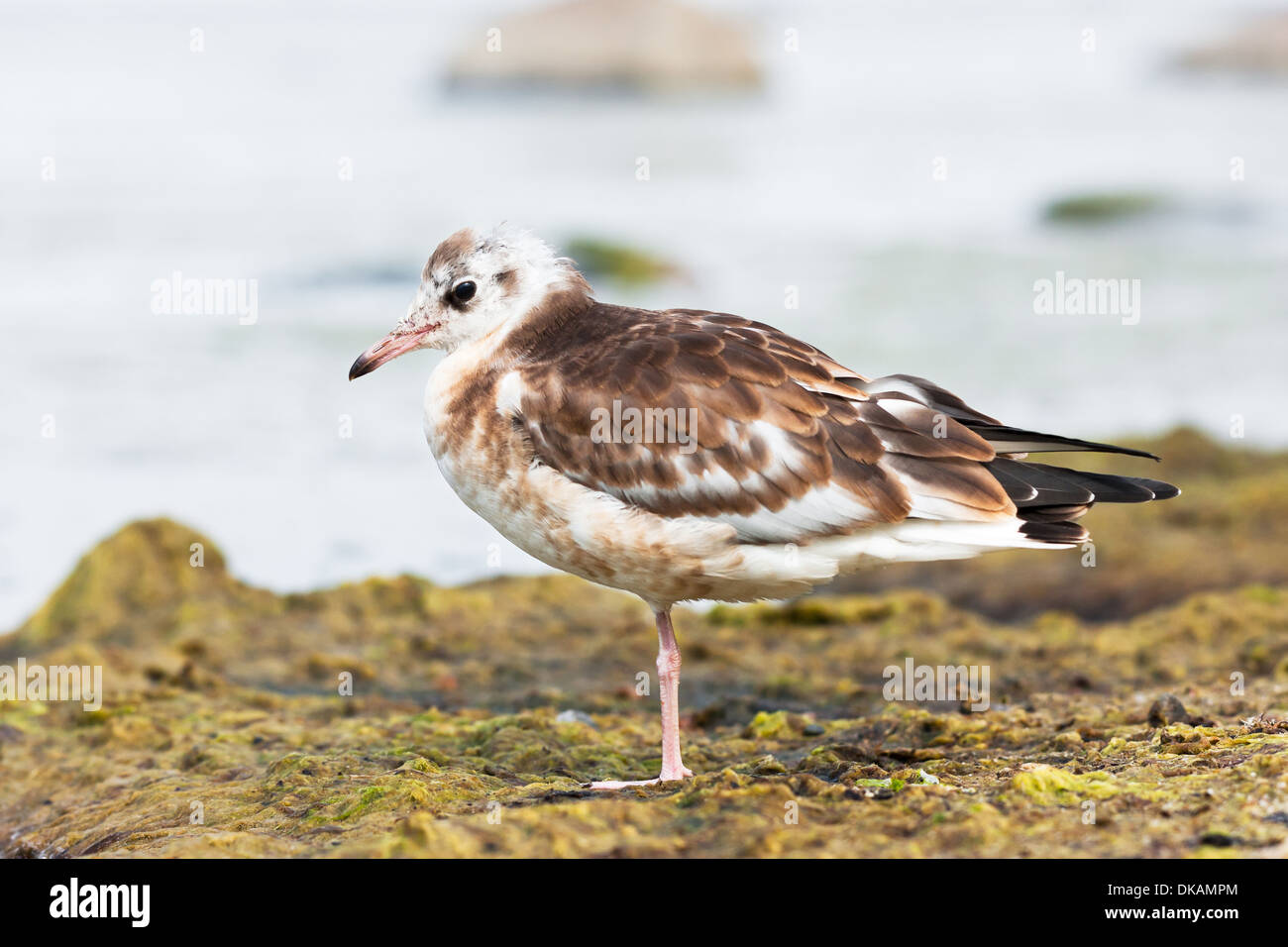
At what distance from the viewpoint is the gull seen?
20.6ft

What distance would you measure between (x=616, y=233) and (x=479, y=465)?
57.6 feet

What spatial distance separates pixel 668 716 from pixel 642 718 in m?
1.69

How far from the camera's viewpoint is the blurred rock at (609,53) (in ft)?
110

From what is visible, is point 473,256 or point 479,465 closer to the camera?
point 479,465

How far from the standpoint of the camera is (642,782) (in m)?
6.30

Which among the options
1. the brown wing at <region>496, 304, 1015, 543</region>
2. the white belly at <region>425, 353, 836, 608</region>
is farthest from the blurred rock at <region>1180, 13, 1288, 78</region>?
the white belly at <region>425, 353, 836, 608</region>

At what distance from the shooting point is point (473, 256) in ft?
23.4

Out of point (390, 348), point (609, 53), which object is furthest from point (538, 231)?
point (609, 53)

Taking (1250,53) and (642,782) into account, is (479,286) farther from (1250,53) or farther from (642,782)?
(1250,53)

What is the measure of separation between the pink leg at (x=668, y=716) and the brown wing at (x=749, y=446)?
0.88 meters

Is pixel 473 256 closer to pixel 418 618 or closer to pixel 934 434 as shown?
pixel 934 434

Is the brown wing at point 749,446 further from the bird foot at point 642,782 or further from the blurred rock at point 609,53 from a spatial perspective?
the blurred rock at point 609,53
